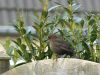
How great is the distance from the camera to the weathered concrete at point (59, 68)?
296 cm

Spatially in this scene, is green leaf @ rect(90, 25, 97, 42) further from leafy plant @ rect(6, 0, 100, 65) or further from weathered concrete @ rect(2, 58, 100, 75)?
weathered concrete @ rect(2, 58, 100, 75)

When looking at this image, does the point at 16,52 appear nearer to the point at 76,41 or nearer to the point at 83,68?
the point at 76,41

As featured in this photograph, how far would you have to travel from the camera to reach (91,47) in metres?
3.37

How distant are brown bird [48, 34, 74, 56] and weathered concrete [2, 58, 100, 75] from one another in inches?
6.6

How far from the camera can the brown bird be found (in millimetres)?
3217

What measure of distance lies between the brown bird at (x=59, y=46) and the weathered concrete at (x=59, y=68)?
6.6 inches

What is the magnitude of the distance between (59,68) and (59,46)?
0.23 m

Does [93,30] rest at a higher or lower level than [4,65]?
higher

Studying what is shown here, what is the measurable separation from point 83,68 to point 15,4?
6.97 feet

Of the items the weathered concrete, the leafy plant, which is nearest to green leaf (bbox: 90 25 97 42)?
the leafy plant

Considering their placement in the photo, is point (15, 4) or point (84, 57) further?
point (15, 4)

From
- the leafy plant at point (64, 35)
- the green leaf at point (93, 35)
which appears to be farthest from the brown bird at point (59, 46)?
the green leaf at point (93, 35)

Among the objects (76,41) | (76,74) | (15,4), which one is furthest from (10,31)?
(76,74)

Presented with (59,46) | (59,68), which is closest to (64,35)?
(59,46)
